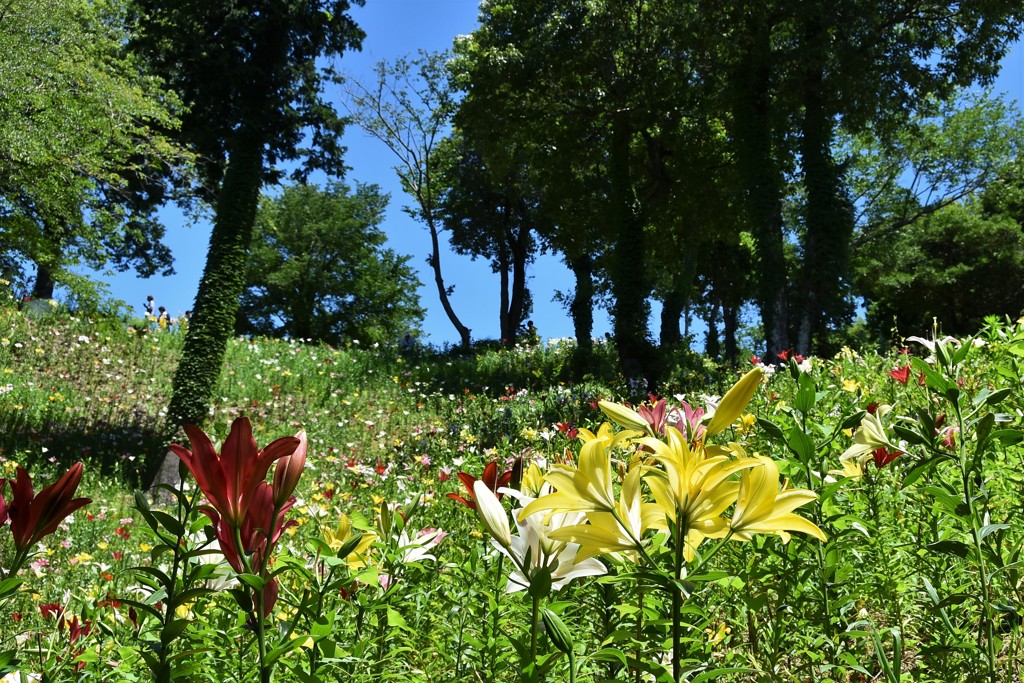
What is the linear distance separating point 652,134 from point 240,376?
41.3ft

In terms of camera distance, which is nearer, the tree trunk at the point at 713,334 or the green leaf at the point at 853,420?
the green leaf at the point at 853,420

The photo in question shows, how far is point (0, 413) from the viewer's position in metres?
8.95

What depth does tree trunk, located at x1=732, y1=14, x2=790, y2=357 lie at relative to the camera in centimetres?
1338

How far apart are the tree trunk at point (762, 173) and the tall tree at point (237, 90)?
848cm

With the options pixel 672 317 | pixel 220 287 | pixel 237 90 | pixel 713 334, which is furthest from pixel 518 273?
pixel 220 287

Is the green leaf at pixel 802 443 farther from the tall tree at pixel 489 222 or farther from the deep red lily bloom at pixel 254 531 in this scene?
the tall tree at pixel 489 222

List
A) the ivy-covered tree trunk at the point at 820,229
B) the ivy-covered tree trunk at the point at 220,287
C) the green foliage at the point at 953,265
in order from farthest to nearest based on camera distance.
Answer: the green foliage at the point at 953,265 → the ivy-covered tree trunk at the point at 820,229 → the ivy-covered tree trunk at the point at 220,287

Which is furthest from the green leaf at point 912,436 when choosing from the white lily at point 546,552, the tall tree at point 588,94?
the tall tree at point 588,94

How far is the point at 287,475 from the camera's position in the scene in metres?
0.74

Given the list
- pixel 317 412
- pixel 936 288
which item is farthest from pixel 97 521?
pixel 936 288

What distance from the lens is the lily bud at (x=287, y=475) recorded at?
0.73 m

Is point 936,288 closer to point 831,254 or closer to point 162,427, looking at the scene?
point 831,254

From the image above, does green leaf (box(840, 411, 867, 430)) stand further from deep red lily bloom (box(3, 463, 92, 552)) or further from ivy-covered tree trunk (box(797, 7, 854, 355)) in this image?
ivy-covered tree trunk (box(797, 7, 854, 355))

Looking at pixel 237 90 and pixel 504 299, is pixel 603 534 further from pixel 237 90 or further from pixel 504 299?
pixel 504 299
